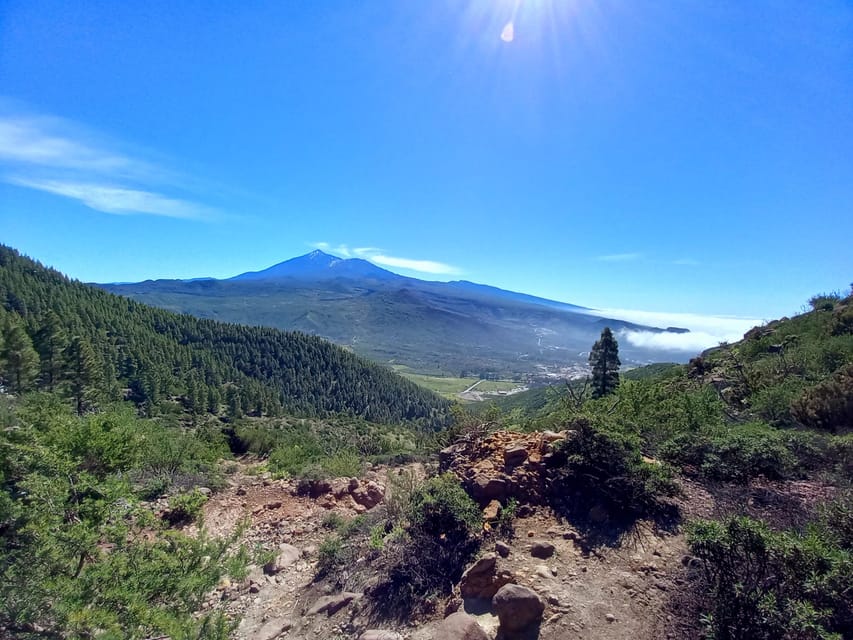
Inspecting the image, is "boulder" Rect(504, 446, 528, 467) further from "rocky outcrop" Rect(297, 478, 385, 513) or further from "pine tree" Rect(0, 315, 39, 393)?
"pine tree" Rect(0, 315, 39, 393)

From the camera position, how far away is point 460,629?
4215 mm

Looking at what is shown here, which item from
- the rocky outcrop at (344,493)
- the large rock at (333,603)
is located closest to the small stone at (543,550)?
the large rock at (333,603)

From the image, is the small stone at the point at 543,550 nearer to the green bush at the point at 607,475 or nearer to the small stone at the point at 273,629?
the green bush at the point at 607,475

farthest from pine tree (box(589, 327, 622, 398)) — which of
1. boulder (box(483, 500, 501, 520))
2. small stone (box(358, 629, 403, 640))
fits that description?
small stone (box(358, 629, 403, 640))

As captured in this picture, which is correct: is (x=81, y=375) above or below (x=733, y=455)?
below

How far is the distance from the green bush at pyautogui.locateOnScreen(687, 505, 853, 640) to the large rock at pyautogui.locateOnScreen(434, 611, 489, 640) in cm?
226

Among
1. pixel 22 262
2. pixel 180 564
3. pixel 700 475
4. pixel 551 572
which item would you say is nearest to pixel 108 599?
pixel 180 564

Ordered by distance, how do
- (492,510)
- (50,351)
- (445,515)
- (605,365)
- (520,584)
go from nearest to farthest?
(520,584), (445,515), (492,510), (605,365), (50,351)

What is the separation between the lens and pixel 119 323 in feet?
197

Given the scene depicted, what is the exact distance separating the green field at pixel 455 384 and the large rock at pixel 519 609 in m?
128

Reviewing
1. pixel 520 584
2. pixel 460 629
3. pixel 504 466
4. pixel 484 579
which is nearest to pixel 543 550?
pixel 520 584

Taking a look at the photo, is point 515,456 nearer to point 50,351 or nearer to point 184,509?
point 184,509

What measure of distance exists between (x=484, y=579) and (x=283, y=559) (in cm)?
422

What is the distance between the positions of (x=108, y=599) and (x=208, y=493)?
5.58 meters
